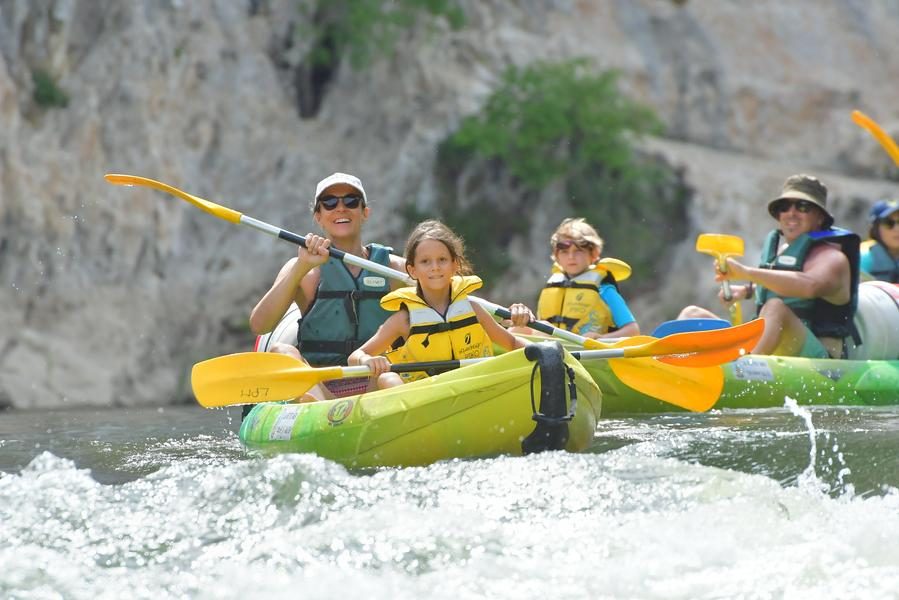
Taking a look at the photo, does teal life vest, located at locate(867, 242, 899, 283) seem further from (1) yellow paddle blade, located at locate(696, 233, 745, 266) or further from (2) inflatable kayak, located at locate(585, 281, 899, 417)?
(1) yellow paddle blade, located at locate(696, 233, 745, 266)

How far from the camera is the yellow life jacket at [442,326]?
15.2 feet

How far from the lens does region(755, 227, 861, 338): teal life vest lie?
251 inches

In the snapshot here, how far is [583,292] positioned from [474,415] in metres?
2.18

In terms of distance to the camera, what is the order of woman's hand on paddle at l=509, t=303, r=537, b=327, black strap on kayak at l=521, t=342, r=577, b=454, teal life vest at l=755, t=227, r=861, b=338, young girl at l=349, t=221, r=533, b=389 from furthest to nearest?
teal life vest at l=755, t=227, r=861, b=338
woman's hand on paddle at l=509, t=303, r=537, b=327
young girl at l=349, t=221, r=533, b=389
black strap on kayak at l=521, t=342, r=577, b=454

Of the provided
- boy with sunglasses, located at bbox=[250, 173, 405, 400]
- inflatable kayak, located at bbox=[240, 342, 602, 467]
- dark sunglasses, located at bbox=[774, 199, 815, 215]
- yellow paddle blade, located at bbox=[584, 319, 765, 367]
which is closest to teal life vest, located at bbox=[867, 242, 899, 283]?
dark sunglasses, located at bbox=[774, 199, 815, 215]

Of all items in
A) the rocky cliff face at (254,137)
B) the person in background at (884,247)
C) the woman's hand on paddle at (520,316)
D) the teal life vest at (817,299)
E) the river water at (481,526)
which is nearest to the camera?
the river water at (481,526)

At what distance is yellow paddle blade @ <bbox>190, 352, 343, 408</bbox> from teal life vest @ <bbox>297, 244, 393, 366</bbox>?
423 millimetres

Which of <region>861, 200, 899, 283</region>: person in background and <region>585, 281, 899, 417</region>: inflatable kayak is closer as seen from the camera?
<region>585, 281, 899, 417</region>: inflatable kayak

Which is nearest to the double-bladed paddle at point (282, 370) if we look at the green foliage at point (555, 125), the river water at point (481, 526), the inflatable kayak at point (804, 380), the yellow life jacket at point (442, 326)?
the yellow life jacket at point (442, 326)

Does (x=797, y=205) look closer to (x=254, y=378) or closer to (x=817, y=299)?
(x=817, y=299)

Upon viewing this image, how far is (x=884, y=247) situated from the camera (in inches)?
293

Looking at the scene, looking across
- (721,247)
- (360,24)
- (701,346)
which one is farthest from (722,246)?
(360,24)

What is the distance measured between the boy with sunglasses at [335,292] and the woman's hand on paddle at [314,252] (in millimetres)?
59

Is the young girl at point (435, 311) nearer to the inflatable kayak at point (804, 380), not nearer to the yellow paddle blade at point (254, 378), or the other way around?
the yellow paddle blade at point (254, 378)
